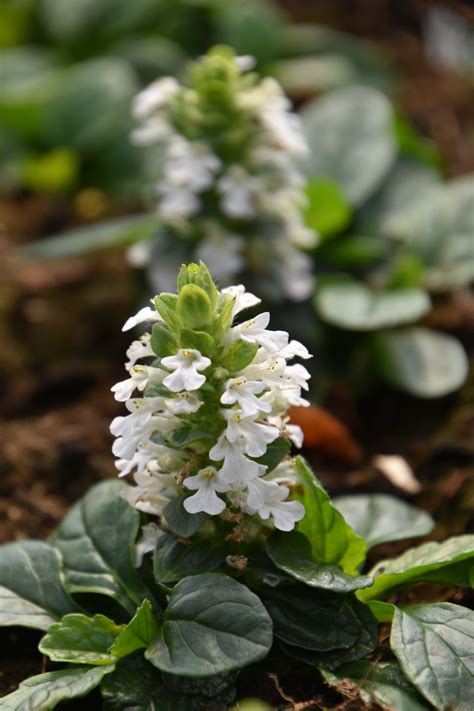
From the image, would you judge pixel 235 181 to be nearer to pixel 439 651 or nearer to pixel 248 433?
pixel 248 433

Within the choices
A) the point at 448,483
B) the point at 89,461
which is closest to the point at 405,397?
the point at 448,483

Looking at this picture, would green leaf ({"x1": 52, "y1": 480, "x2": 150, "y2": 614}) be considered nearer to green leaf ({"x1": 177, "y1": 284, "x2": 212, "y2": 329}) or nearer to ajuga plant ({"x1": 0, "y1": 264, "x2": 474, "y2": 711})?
ajuga plant ({"x1": 0, "y1": 264, "x2": 474, "y2": 711})

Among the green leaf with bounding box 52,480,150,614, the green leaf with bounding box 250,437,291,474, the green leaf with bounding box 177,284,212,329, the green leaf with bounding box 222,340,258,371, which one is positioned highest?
the green leaf with bounding box 177,284,212,329

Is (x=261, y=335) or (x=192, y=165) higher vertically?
(x=261, y=335)

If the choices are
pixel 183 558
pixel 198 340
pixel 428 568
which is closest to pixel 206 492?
pixel 183 558

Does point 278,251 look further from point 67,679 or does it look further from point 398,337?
point 67,679

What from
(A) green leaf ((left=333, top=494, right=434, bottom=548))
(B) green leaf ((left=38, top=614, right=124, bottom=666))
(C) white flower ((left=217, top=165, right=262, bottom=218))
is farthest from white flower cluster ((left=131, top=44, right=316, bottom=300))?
(B) green leaf ((left=38, top=614, right=124, bottom=666))
